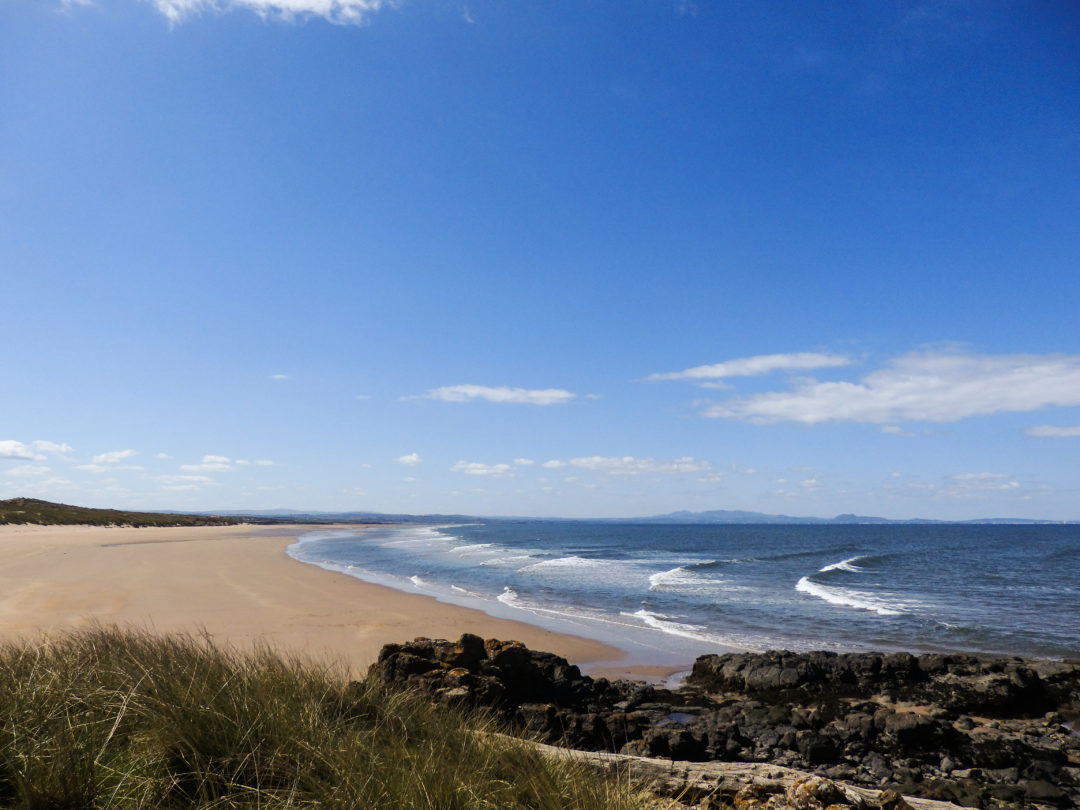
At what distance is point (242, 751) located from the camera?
3844 mm

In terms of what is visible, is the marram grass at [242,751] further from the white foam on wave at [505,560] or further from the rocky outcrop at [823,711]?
the white foam on wave at [505,560]

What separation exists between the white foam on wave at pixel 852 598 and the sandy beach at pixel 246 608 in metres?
11.4

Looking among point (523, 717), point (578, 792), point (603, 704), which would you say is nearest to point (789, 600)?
point (603, 704)

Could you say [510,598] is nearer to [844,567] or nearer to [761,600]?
[761,600]

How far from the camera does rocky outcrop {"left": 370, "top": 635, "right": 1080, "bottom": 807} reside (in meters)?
7.56

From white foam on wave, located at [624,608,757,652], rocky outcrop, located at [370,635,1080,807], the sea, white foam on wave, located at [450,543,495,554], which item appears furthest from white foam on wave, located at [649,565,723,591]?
white foam on wave, located at [450,543,495,554]

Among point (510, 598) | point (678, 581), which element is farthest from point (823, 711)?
point (678, 581)

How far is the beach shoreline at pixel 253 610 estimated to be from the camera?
13242mm

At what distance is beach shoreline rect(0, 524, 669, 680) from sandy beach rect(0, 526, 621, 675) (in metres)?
0.03

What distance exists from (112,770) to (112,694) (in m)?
1.14

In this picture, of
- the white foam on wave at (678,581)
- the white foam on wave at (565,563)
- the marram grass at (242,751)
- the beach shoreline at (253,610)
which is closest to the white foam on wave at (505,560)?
the white foam on wave at (565,563)

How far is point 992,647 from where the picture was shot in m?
15.4

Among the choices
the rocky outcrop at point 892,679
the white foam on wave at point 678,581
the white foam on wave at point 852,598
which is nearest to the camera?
the rocky outcrop at point 892,679

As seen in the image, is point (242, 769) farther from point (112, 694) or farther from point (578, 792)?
point (578, 792)
